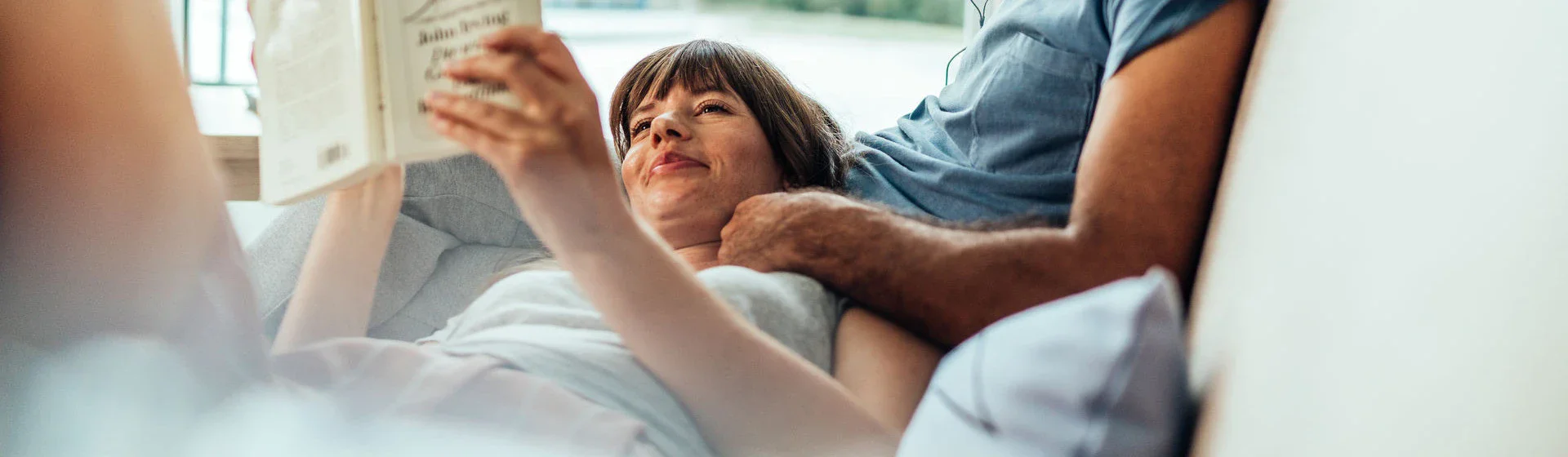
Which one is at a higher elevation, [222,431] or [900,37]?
[900,37]

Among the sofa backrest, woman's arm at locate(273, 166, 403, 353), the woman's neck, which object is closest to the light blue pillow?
the sofa backrest

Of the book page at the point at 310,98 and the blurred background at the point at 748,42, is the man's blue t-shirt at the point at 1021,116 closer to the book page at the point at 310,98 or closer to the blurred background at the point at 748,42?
the blurred background at the point at 748,42

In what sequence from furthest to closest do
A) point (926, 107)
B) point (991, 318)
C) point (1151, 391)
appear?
1. point (926, 107)
2. point (991, 318)
3. point (1151, 391)

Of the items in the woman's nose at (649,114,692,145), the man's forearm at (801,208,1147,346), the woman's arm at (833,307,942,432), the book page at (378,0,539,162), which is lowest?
the woman's arm at (833,307,942,432)

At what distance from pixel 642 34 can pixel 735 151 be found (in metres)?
0.32

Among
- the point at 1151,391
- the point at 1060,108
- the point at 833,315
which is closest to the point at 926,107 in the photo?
the point at 1060,108

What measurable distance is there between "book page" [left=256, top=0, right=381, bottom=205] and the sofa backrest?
1.16 ft

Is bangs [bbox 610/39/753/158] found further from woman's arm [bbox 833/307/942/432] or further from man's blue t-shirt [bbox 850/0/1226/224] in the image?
woman's arm [bbox 833/307/942/432]

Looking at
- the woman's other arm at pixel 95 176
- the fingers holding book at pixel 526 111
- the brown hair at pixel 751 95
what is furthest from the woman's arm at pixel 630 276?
the brown hair at pixel 751 95

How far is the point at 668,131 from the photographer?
2.20ft

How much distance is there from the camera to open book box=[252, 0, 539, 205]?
1.40 ft

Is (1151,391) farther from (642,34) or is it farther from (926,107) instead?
(642,34)

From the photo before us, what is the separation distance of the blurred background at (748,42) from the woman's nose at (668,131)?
4 cm

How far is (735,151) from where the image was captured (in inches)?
26.8
